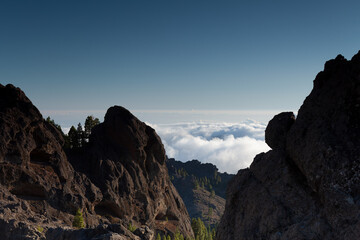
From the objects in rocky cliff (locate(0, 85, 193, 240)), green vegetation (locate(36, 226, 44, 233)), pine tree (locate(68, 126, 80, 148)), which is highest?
pine tree (locate(68, 126, 80, 148))

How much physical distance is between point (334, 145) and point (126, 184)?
9371 centimetres

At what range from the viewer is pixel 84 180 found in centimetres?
9288

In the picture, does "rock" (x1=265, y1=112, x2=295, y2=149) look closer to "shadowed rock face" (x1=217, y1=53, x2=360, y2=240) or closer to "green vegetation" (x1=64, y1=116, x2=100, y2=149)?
"shadowed rock face" (x1=217, y1=53, x2=360, y2=240)

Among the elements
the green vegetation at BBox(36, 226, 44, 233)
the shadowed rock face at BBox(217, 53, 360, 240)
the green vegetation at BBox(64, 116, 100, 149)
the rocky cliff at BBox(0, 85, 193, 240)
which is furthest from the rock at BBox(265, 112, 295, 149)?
the green vegetation at BBox(64, 116, 100, 149)

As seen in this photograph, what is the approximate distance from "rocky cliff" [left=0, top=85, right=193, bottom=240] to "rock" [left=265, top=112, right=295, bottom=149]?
3121cm

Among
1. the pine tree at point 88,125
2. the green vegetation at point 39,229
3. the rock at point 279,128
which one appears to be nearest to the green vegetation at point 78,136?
the pine tree at point 88,125

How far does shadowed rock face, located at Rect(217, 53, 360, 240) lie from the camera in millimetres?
16531

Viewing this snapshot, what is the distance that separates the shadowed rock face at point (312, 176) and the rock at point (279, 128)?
88mm

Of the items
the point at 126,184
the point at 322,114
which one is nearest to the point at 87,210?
the point at 126,184

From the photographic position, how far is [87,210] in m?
85.7

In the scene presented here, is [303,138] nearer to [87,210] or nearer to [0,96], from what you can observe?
[87,210]

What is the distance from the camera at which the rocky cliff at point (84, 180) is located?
58.8 meters

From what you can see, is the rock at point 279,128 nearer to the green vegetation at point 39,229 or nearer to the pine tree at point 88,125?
the green vegetation at point 39,229

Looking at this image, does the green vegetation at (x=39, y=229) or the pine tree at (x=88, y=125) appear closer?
the green vegetation at (x=39, y=229)
